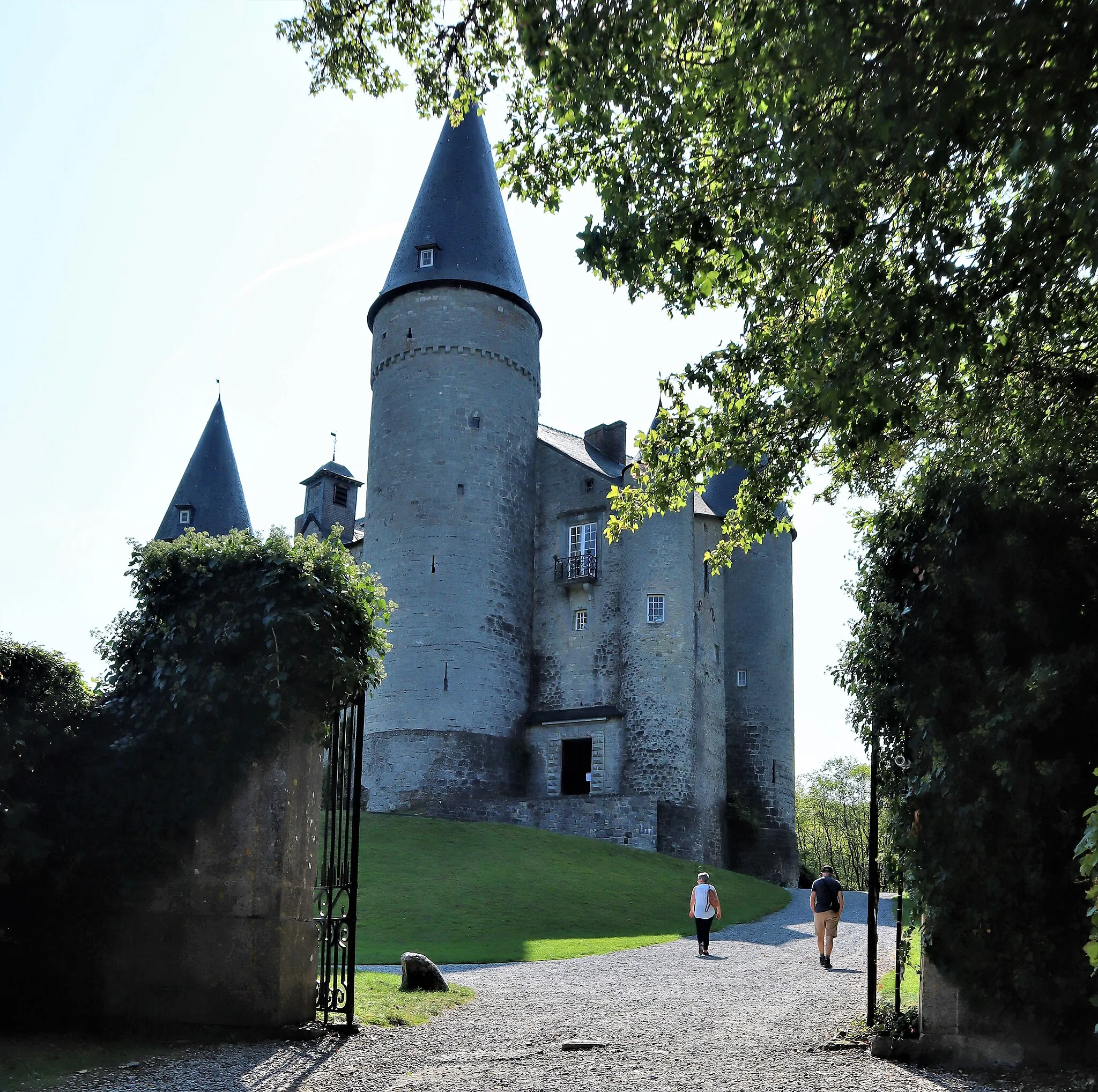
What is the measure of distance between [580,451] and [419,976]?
3391cm

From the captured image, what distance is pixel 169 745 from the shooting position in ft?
28.8

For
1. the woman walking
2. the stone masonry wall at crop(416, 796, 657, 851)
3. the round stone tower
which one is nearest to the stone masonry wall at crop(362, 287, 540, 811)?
the round stone tower

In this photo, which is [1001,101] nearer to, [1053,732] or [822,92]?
[822,92]

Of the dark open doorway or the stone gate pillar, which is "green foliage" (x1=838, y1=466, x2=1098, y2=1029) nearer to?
the stone gate pillar

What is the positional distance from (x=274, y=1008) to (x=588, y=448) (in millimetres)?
38257

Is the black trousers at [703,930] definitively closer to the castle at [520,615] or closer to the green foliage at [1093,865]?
the green foliage at [1093,865]

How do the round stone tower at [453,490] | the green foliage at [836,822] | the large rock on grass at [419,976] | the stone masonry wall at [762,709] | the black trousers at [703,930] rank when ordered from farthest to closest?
the green foliage at [836,822], the stone masonry wall at [762,709], the round stone tower at [453,490], the black trousers at [703,930], the large rock on grass at [419,976]

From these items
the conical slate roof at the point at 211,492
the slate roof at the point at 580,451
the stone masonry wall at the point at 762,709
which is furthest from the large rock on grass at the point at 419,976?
the conical slate roof at the point at 211,492

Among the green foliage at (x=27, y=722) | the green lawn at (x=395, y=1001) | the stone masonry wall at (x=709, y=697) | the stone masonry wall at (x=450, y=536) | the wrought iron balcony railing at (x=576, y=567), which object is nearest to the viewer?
the green foliage at (x=27, y=722)

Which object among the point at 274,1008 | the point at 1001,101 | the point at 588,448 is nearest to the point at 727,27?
the point at 1001,101

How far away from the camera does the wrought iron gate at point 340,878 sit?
30.2 feet

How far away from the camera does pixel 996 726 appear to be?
7.67m

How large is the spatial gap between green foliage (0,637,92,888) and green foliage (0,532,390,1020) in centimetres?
2

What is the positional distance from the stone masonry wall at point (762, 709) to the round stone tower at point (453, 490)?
852 cm
